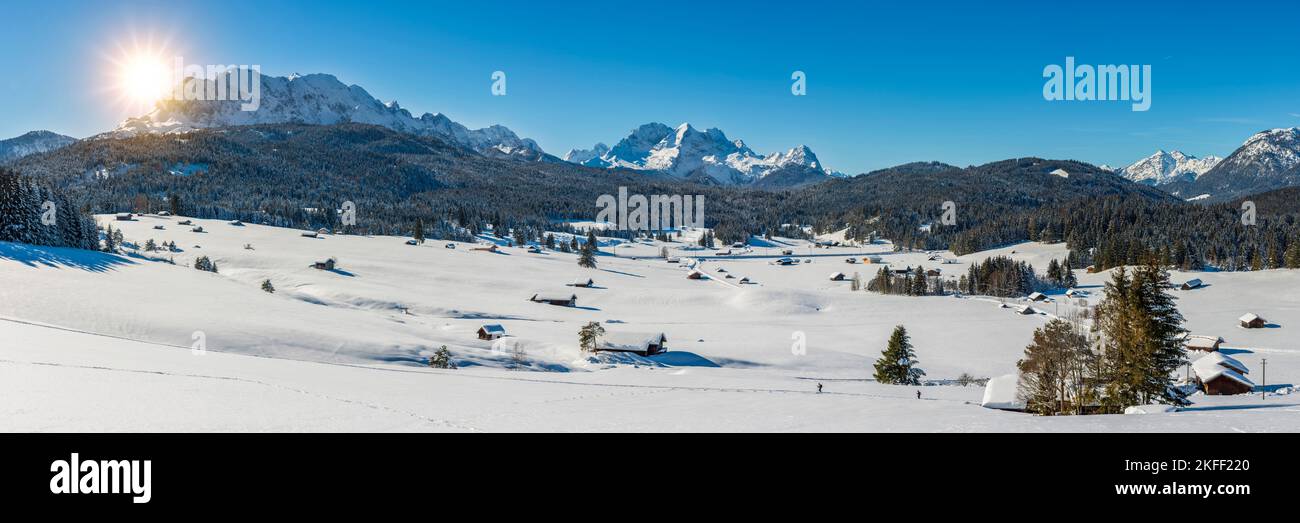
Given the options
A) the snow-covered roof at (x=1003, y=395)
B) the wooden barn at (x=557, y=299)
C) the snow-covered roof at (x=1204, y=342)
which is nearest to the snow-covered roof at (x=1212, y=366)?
the snow-covered roof at (x=1204, y=342)

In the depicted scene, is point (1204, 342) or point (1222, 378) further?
point (1204, 342)

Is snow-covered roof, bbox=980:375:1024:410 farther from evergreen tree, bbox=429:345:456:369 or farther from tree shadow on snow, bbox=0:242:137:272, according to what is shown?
tree shadow on snow, bbox=0:242:137:272

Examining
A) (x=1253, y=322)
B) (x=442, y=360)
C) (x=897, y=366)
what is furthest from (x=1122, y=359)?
(x=1253, y=322)

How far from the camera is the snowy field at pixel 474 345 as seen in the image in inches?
592

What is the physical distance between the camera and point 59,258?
65750 mm

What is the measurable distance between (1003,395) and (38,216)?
10560 centimetres

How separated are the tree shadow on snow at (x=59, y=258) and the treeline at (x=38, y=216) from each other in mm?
Answer: 4939

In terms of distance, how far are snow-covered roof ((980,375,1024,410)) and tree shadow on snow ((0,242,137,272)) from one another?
81991 mm

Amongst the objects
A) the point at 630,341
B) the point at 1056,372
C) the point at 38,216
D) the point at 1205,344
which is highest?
the point at 38,216

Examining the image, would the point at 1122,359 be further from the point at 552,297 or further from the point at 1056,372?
the point at 552,297

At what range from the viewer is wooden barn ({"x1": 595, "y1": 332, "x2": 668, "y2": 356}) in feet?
182
